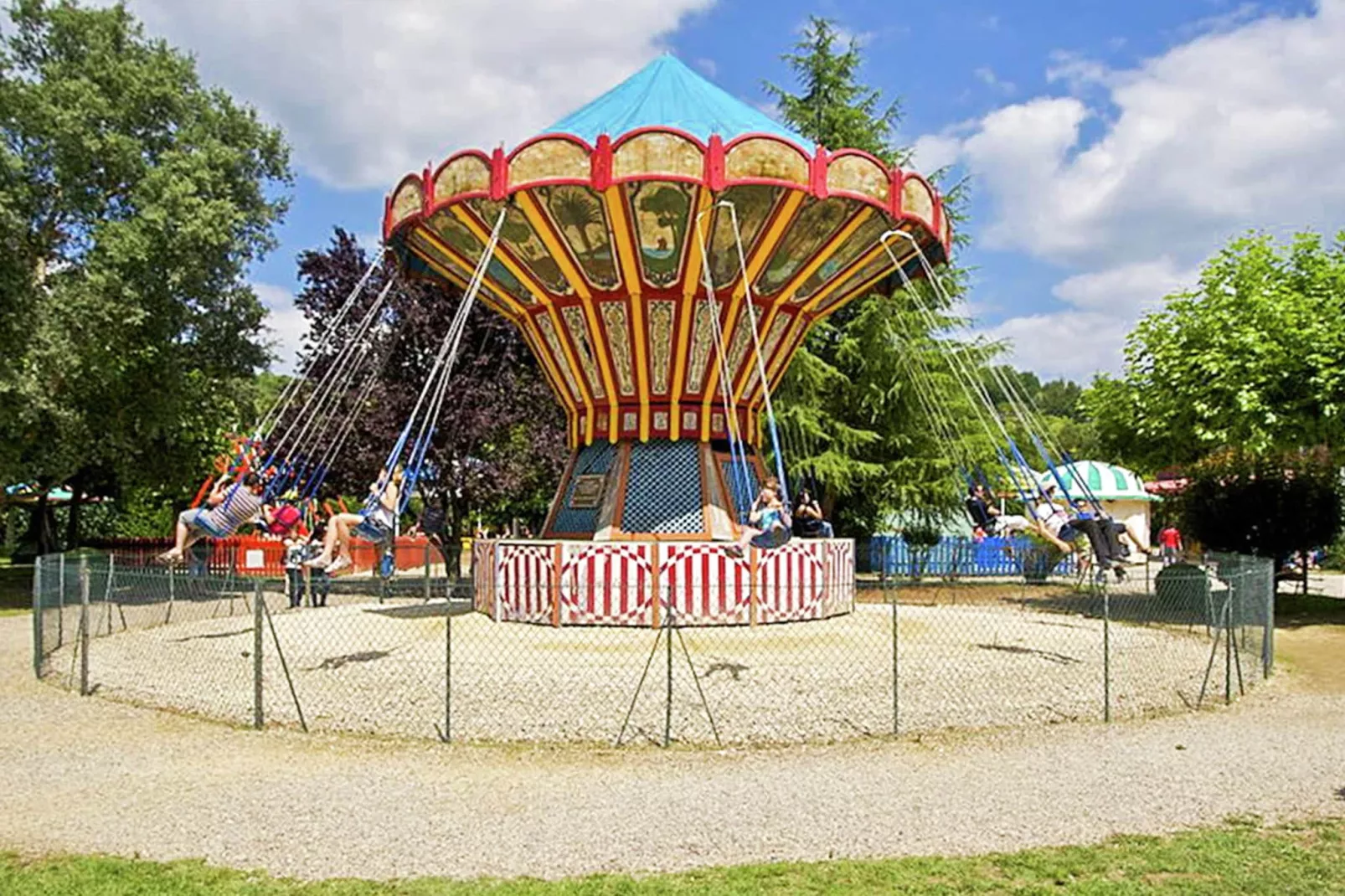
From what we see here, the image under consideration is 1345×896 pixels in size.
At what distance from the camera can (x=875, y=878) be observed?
5.04 metres

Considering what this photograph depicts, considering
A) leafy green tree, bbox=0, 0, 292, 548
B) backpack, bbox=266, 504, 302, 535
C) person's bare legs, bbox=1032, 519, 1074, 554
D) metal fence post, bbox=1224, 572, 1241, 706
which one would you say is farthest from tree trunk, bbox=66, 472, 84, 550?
metal fence post, bbox=1224, 572, 1241, 706

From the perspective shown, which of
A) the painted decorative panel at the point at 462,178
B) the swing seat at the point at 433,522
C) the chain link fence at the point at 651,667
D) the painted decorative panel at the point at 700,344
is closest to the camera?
the chain link fence at the point at 651,667

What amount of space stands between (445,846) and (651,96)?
41.4ft

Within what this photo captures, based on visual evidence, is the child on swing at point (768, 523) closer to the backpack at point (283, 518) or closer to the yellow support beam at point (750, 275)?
the yellow support beam at point (750, 275)

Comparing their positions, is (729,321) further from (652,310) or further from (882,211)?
(882,211)

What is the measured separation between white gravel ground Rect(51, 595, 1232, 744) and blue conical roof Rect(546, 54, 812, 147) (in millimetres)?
6719

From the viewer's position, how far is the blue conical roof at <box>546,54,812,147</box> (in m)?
15.0

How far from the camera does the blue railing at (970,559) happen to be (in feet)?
90.4

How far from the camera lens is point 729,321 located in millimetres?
16062

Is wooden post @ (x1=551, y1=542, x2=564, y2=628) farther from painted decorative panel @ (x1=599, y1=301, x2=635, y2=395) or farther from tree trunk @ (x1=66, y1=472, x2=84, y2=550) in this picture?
tree trunk @ (x1=66, y1=472, x2=84, y2=550)

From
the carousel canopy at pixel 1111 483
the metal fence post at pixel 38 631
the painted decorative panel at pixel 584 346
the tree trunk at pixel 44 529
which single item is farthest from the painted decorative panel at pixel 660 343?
the carousel canopy at pixel 1111 483

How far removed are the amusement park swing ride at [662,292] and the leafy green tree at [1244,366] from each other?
537 cm

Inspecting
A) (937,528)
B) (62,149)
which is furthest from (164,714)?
(937,528)

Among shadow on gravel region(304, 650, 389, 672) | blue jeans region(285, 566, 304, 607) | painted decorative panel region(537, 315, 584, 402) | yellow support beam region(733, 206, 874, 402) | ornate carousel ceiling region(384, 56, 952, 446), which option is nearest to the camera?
shadow on gravel region(304, 650, 389, 672)
